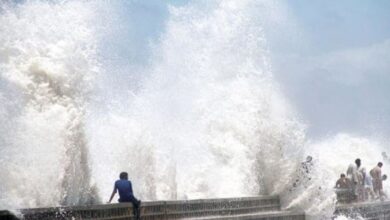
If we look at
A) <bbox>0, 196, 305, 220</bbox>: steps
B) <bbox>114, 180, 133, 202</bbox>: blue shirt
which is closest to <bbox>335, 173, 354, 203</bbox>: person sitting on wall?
<bbox>0, 196, 305, 220</bbox>: steps

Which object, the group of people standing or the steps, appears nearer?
the steps

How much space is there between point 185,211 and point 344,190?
7.55 metres

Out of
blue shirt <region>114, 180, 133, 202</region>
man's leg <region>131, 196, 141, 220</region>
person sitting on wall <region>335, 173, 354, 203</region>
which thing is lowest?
man's leg <region>131, 196, 141, 220</region>

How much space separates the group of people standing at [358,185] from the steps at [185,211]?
376cm

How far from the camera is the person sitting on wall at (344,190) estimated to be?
2011cm

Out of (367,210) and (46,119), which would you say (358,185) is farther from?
(46,119)

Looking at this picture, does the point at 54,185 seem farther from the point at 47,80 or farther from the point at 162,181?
the point at 162,181

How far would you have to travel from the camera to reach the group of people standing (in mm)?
20781

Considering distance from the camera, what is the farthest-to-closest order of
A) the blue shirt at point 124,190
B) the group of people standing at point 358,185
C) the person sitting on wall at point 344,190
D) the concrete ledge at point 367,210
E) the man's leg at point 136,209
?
the group of people standing at point 358,185
the person sitting on wall at point 344,190
the concrete ledge at point 367,210
the blue shirt at point 124,190
the man's leg at point 136,209

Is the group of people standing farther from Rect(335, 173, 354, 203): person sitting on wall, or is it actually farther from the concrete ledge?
the concrete ledge

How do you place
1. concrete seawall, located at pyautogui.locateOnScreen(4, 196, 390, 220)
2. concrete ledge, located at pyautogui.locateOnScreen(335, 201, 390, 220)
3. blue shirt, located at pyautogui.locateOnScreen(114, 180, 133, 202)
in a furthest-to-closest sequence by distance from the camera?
1. concrete ledge, located at pyautogui.locateOnScreen(335, 201, 390, 220)
2. blue shirt, located at pyautogui.locateOnScreen(114, 180, 133, 202)
3. concrete seawall, located at pyautogui.locateOnScreen(4, 196, 390, 220)

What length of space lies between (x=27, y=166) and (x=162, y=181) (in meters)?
5.49

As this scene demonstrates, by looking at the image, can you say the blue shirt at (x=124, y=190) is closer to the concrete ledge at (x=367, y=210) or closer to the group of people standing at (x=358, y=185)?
the concrete ledge at (x=367, y=210)

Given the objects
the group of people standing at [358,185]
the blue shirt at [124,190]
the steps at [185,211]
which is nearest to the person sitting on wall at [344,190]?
the group of people standing at [358,185]
